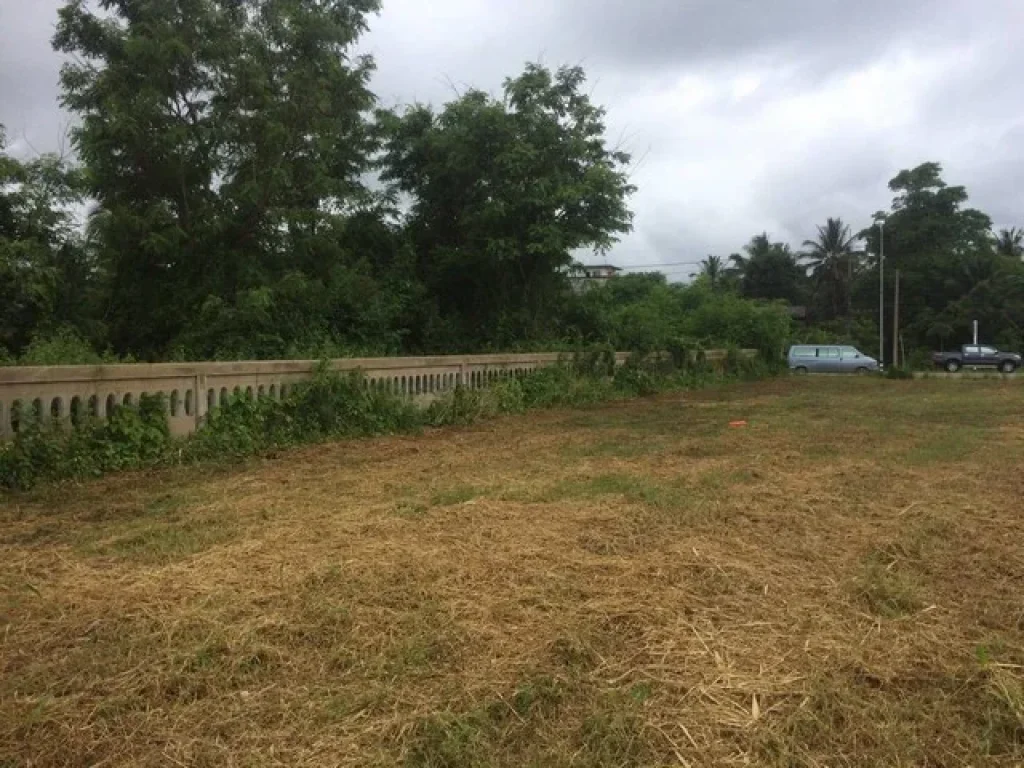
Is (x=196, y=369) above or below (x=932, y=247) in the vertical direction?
below

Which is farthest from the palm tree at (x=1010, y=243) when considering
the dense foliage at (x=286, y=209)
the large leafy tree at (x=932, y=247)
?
the dense foliage at (x=286, y=209)

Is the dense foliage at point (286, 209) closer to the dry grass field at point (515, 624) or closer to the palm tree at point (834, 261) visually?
the dry grass field at point (515, 624)

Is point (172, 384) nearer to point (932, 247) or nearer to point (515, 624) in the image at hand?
point (515, 624)

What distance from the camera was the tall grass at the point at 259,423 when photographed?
629 centimetres

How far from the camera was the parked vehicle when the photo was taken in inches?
1330

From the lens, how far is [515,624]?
10.4 feet

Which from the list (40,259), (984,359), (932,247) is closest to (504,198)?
(40,259)

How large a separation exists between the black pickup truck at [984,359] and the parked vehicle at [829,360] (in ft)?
36.7

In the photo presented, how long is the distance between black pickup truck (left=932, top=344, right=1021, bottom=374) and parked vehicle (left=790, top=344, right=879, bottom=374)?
11.2m

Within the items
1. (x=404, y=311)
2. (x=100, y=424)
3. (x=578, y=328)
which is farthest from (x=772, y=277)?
(x=100, y=424)

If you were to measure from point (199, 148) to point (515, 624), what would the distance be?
12468 millimetres

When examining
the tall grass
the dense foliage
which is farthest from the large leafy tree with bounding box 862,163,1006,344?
the tall grass

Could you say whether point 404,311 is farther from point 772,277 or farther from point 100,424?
point 772,277

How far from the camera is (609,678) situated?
2713 millimetres
